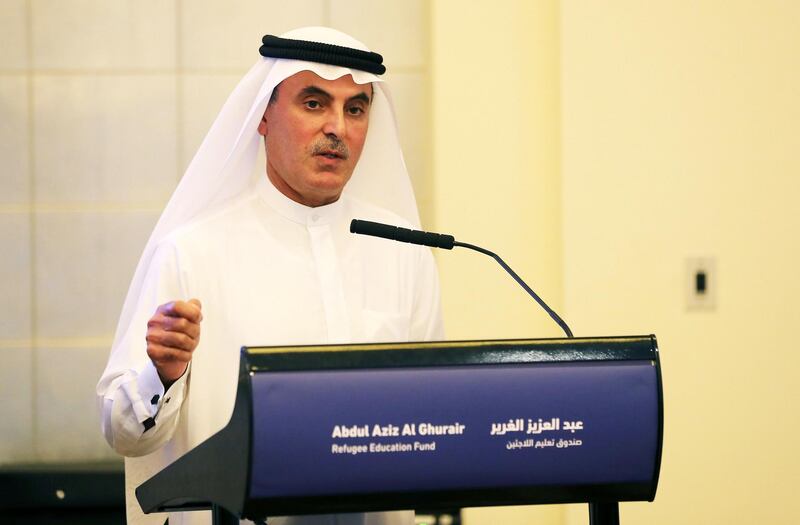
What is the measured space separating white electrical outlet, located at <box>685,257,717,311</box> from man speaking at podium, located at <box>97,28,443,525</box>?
108 cm

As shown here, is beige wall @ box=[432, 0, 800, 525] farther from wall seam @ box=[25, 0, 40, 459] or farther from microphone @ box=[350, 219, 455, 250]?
microphone @ box=[350, 219, 455, 250]

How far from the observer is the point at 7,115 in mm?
3191

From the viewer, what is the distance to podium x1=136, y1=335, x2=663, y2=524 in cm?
113

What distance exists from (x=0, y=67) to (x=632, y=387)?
2.60 m

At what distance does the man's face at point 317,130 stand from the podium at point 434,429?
925 mm

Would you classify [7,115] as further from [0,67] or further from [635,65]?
[635,65]

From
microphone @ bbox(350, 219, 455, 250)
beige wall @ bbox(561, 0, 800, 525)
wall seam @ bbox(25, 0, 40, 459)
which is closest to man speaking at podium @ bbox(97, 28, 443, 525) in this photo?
microphone @ bbox(350, 219, 455, 250)

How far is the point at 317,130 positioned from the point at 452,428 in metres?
1.02

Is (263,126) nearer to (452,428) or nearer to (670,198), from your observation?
(452,428)


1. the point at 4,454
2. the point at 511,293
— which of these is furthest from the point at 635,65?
the point at 4,454

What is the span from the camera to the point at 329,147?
204 centimetres

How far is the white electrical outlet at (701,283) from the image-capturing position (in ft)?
9.75

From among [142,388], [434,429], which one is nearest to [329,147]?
[142,388]

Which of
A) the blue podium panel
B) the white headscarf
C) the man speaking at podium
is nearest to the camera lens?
the blue podium panel
